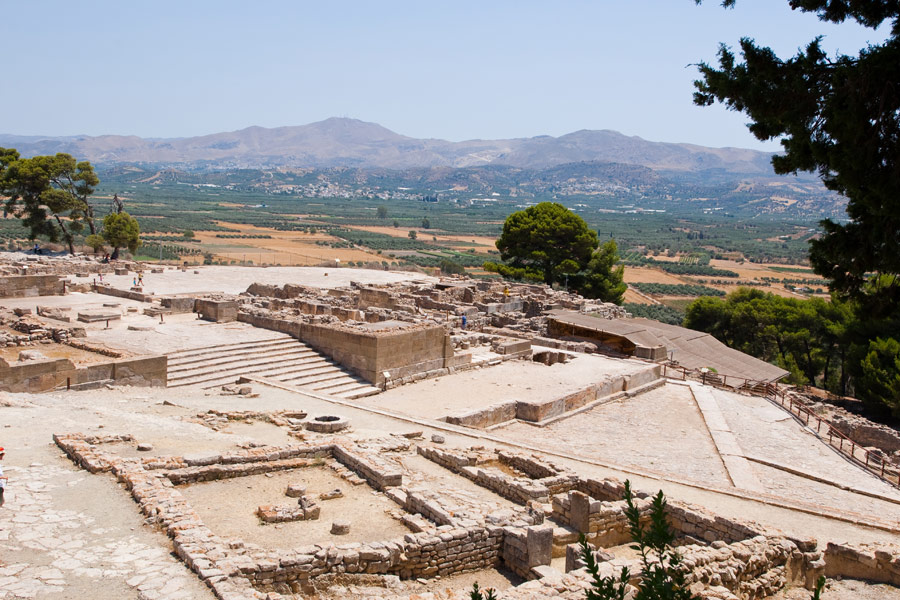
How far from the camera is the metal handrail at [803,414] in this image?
651 inches

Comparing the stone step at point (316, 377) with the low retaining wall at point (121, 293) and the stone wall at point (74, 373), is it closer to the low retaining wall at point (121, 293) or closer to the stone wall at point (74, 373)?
the stone wall at point (74, 373)

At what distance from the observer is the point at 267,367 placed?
60.9ft

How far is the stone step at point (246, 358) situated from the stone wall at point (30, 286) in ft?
35.9

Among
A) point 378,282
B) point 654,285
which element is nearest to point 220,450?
point 378,282

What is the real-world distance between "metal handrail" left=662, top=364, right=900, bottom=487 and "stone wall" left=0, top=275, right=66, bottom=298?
20.6 metres

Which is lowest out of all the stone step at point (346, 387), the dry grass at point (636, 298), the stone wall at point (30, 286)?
the dry grass at point (636, 298)

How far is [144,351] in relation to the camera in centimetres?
1775

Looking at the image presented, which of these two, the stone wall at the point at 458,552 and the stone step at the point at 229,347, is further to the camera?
the stone step at the point at 229,347

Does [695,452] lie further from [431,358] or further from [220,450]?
[220,450]

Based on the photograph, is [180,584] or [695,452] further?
[695,452]

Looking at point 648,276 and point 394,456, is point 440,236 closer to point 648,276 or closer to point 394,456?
point 648,276

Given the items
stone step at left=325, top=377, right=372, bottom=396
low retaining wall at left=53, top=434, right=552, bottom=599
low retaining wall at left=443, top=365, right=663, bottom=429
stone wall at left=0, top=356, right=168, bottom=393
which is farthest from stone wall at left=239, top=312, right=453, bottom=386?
low retaining wall at left=53, top=434, right=552, bottom=599

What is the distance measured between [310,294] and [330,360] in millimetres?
8875

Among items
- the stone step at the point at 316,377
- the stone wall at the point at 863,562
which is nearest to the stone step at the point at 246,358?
the stone step at the point at 316,377
